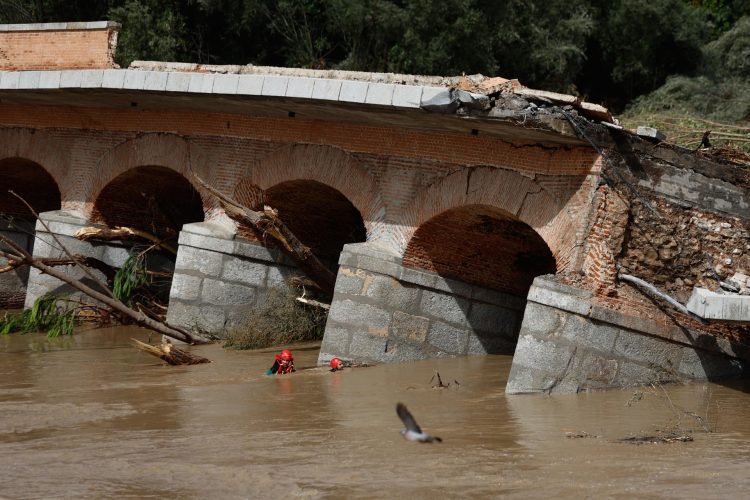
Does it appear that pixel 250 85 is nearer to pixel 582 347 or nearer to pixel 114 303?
pixel 114 303

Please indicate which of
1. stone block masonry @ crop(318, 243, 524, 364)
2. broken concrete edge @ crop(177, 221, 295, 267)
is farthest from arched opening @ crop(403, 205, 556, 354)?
broken concrete edge @ crop(177, 221, 295, 267)

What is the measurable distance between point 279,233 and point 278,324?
113cm

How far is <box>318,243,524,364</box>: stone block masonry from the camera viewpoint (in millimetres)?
10867

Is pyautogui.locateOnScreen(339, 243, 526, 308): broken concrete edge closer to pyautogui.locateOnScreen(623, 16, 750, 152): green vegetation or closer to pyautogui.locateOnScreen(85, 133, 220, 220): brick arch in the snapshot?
pyautogui.locateOnScreen(85, 133, 220, 220): brick arch

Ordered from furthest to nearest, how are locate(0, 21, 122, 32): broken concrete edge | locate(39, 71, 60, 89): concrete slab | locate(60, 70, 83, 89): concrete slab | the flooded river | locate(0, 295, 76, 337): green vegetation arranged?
locate(0, 21, 122, 32): broken concrete edge, locate(0, 295, 76, 337): green vegetation, locate(39, 71, 60, 89): concrete slab, locate(60, 70, 83, 89): concrete slab, the flooded river

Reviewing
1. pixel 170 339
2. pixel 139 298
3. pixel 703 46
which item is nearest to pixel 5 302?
pixel 139 298

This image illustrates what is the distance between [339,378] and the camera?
10094mm

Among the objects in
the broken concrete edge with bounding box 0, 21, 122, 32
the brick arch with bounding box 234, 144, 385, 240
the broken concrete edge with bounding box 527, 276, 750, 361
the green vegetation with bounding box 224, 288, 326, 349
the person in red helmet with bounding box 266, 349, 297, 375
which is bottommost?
the person in red helmet with bounding box 266, 349, 297, 375

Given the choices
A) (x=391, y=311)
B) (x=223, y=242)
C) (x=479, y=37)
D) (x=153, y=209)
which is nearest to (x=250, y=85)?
(x=223, y=242)

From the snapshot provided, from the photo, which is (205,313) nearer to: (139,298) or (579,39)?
(139,298)

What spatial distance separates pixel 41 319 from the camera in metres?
13.5

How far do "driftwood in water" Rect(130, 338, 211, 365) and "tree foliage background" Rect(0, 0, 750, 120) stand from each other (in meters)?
8.28

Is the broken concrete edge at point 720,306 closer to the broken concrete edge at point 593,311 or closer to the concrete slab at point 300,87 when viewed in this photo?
the broken concrete edge at point 593,311

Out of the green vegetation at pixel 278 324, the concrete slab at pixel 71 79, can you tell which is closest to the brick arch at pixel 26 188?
the concrete slab at pixel 71 79
